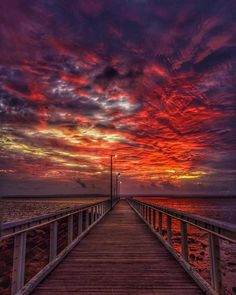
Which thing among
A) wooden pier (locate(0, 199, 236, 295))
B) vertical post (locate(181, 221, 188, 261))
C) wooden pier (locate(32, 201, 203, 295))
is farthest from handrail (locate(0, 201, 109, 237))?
vertical post (locate(181, 221, 188, 261))

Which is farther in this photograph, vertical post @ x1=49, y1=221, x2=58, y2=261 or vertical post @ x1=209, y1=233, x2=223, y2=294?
vertical post @ x1=49, y1=221, x2=58, y2=261

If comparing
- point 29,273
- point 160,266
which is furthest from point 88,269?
point 29,273

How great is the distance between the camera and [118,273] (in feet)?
17.6

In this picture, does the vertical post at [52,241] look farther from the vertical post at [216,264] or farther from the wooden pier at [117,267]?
the vertical post at [216,264]

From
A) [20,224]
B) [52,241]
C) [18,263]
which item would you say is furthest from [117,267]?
[20,224]

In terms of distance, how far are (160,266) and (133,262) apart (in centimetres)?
69

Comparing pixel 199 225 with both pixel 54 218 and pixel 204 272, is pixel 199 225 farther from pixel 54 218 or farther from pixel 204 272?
pixel 204 272

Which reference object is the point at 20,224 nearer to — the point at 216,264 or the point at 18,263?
the point at 18,263

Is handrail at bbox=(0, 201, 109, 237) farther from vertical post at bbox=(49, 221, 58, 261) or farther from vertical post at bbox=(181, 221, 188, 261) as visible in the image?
vertical post at bbox=(181, 221, 188, 261)

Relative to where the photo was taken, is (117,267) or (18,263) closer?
(18,263)

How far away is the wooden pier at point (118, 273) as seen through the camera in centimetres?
445

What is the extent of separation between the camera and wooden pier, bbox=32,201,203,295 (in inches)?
175

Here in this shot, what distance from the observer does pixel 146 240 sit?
29.7ft

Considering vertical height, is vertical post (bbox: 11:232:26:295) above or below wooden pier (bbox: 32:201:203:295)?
above
